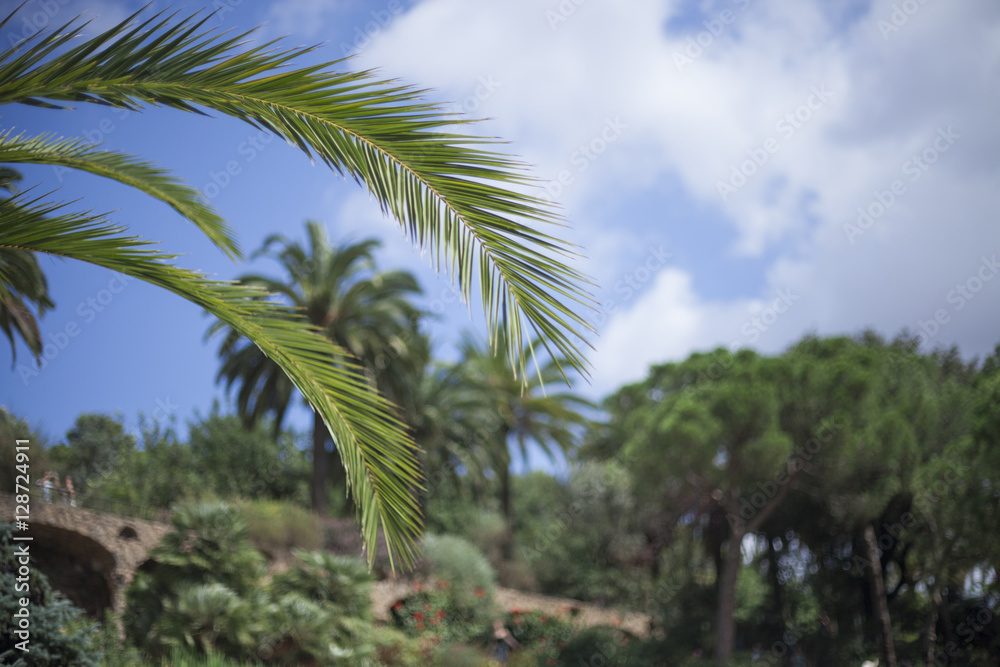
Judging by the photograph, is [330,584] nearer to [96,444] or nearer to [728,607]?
[728,607]

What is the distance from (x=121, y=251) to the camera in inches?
126

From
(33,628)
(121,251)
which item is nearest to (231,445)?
(33,628)

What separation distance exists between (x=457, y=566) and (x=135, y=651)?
9.42 metres

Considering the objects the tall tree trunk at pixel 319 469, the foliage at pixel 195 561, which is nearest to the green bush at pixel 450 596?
the tall tree trunk at pixel 319 469

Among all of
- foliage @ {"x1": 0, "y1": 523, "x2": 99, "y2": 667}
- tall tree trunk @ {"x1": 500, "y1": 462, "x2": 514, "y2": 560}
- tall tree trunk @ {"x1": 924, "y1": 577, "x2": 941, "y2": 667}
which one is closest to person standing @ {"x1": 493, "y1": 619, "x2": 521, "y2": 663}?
tall tree trunk @ {"x1": 500, "y1": 462, "x2": 514, "y2": 560}

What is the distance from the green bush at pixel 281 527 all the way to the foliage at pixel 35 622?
8.97 m

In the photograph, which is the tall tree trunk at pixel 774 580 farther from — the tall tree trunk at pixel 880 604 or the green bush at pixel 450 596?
the green bush at pixel 450 596

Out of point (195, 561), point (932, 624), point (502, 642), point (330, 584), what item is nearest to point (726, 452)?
point (932, 624)

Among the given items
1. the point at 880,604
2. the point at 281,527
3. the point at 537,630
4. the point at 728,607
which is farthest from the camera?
the point at 537,630

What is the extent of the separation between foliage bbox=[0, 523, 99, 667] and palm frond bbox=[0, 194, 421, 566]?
394 centimetres

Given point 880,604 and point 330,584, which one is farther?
point 880,604

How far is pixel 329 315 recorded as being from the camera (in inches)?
779

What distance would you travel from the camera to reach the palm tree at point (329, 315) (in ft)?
63.3

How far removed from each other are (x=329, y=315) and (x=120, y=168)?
16.0 m
